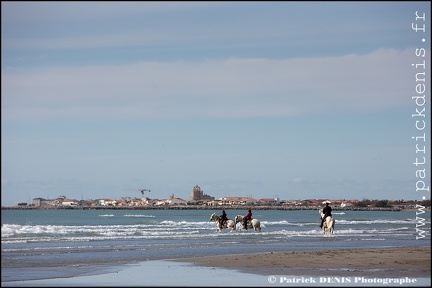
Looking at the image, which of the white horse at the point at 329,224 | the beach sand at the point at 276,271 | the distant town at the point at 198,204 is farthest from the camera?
the distant town at the point at 198,204

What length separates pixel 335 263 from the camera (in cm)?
2128

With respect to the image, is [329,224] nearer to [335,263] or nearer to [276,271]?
[335,263]

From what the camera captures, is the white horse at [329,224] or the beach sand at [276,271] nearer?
the beach sand at [276,271]

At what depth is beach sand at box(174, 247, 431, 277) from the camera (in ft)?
62.2

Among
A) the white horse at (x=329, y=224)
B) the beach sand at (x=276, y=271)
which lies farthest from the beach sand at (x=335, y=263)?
the white horse at (x=329, y=224)

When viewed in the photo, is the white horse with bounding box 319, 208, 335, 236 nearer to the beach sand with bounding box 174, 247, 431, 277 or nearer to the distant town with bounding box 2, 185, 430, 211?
the beach sand with bounding box 174, 247, 431, 277

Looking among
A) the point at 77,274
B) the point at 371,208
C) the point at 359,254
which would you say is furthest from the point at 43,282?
the point at 371,208

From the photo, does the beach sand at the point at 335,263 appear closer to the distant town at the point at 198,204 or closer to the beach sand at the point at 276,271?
the beach sand at the point at 276,271

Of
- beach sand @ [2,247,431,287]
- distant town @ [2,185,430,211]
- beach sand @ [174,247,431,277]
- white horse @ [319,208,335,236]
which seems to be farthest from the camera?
distant town @ [2,185,430,211]

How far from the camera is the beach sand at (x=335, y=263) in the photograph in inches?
747

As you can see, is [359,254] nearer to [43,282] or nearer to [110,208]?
[43,282]

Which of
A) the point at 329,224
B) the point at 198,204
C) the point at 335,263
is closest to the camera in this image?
the point at 335,263

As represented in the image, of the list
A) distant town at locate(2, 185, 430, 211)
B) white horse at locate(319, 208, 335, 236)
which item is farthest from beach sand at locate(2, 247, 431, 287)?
distant town at locate(2, 185, 430, 211)

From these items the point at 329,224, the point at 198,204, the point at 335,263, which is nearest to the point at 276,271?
the point at 335,263
